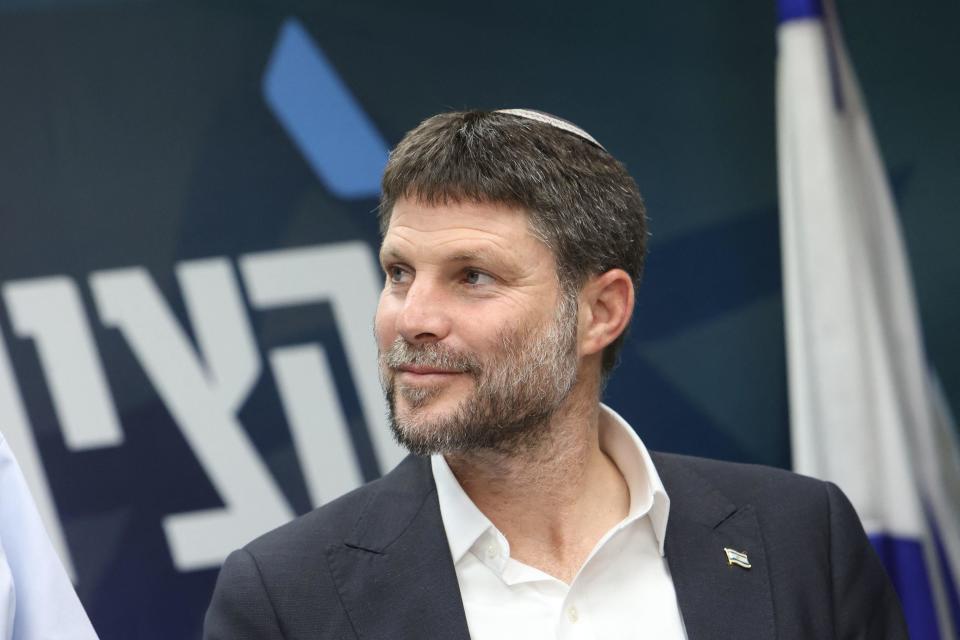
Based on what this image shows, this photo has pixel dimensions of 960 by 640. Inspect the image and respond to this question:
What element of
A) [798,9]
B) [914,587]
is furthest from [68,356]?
[914,587]

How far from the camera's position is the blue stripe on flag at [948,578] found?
3.63 meters

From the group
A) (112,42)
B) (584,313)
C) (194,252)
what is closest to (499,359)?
(584,313)

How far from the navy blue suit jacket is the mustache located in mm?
247

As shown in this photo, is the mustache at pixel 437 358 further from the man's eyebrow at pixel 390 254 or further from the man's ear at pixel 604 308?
the man's ear at pixel 604 308

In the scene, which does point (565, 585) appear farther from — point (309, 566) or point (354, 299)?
point (354, 299)

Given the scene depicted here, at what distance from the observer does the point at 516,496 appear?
220 centimetres

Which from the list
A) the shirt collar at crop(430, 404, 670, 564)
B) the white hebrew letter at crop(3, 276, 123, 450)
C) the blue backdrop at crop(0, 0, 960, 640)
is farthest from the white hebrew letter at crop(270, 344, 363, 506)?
the shirt collar at crop(430, 404, 670, 564)

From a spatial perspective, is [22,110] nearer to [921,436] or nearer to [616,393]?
[616,393]

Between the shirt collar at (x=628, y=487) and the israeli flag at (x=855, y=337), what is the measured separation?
1.35 m

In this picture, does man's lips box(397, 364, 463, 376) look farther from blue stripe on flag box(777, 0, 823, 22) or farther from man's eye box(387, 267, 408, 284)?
blue stripe on flag box(777, 0, 823, 22)

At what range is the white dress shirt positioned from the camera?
206 cm

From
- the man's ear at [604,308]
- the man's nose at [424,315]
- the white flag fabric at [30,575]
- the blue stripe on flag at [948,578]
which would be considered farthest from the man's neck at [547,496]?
the blue stripe on flag at [948,578]

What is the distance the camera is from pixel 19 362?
346 cm

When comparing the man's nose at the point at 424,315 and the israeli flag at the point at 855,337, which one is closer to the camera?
the man's nose at the point at 424,315
